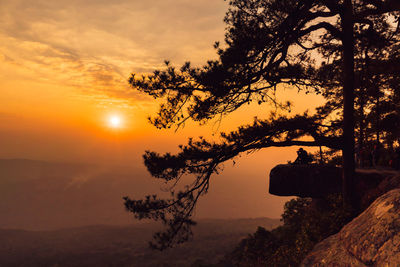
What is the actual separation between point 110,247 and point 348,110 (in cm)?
13016

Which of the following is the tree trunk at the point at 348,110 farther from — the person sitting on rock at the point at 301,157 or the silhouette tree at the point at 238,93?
the person sitting on rock at the point at 301,157

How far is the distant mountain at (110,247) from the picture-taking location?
A: 273ft

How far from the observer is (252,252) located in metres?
16.4

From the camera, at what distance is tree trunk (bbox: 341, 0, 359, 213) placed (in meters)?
9.54

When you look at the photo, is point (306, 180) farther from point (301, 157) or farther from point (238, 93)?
point (238, 93)

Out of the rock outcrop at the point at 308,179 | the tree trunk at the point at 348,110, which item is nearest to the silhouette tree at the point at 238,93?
the tree trunk at the point at 348,110

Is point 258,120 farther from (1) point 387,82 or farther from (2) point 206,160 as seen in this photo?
(1) point 387,82

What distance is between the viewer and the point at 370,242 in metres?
5.45

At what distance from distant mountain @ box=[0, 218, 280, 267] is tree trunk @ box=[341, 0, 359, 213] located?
164 feet

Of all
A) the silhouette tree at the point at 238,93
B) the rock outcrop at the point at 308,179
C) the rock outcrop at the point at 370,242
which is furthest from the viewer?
the rock outcrop at the point at 308,179


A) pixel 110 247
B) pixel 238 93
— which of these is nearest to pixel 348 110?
pixel 238 93

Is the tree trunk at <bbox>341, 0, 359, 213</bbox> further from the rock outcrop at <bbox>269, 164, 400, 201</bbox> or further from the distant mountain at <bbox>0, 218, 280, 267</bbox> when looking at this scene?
the distant mountain at <bbox>0, 218, 280, 267</bbox>

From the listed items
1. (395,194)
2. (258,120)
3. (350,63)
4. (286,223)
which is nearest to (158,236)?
(258,120)

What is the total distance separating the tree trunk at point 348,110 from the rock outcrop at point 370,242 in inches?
132
